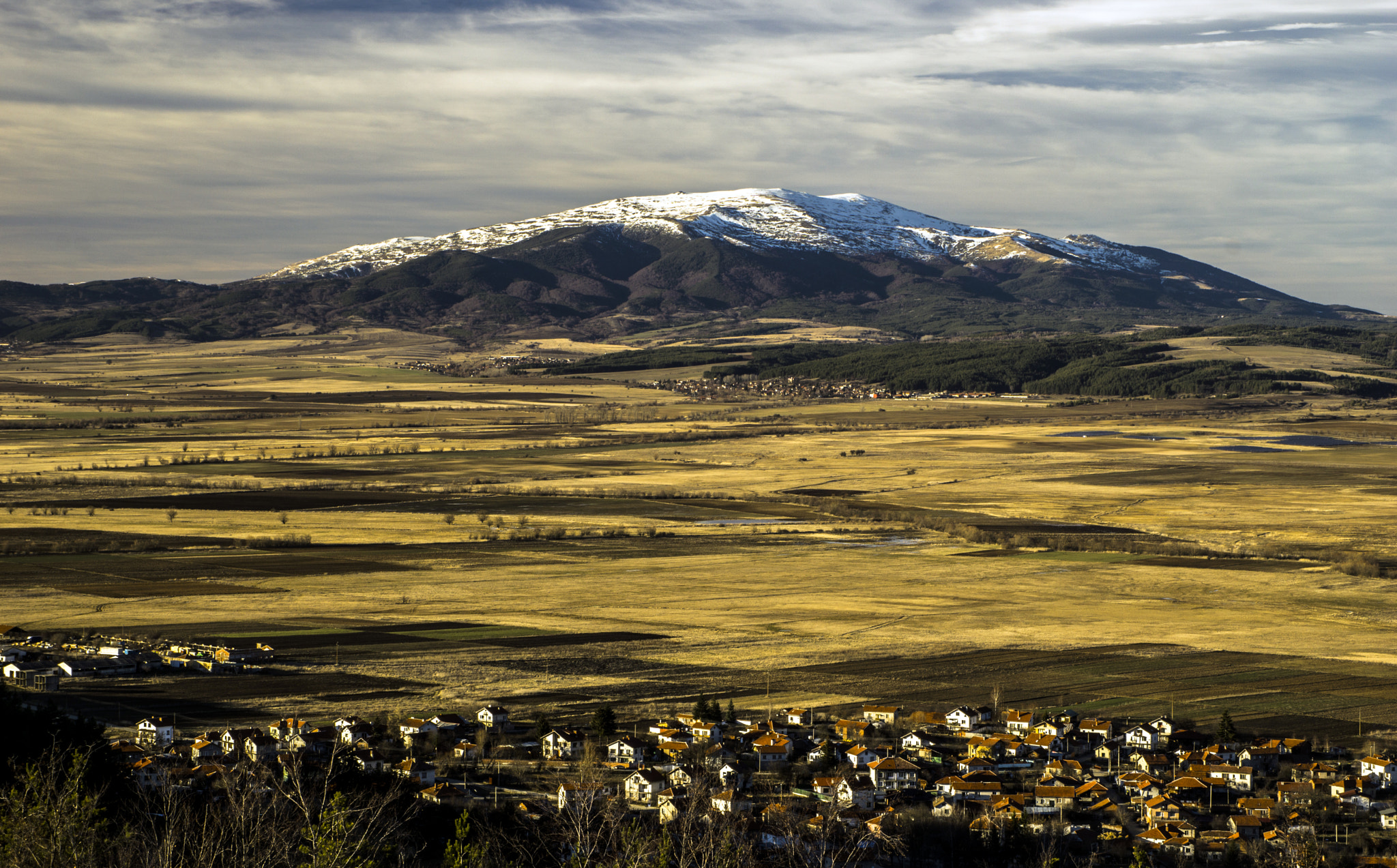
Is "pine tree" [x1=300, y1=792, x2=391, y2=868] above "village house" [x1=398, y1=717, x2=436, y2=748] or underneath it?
above

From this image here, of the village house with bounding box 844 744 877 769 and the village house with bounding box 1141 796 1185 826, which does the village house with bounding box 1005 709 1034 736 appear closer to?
the village house with bounding box 844 744 877 769

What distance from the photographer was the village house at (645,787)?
32.3 metres

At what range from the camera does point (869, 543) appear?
270 ft

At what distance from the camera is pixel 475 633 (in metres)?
54.6

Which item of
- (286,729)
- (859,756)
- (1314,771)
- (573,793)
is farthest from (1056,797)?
(286,729)

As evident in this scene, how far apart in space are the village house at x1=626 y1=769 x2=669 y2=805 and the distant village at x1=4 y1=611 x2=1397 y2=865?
6cm

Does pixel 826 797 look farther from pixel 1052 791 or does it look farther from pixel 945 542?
pixel 945 542

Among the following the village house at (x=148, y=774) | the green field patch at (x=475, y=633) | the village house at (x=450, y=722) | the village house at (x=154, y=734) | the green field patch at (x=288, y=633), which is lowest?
the green field patch at (x=475, y=633)

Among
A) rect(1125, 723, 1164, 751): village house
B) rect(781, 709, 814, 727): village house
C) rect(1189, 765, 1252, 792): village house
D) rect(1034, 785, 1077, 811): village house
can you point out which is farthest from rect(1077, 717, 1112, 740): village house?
rect(781, 709, 814, 727): village house

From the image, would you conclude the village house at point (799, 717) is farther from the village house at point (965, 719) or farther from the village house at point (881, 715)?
the village house at point (965, 719)

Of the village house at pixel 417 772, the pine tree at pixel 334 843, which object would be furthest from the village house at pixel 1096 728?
the pine tree at pixel 334 843

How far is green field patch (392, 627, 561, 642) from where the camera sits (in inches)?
2110

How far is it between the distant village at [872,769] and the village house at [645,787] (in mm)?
63

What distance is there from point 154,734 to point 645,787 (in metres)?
12.8
